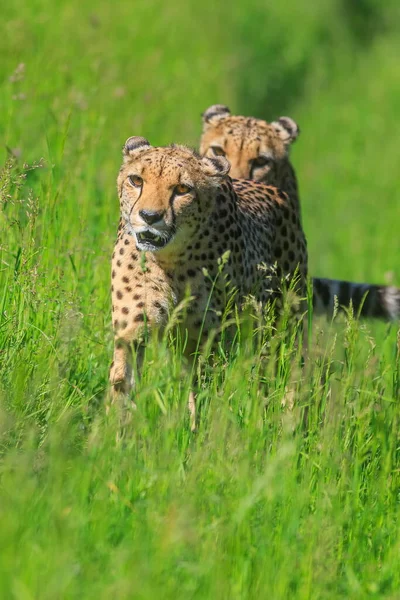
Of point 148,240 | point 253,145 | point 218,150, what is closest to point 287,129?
point 253,145

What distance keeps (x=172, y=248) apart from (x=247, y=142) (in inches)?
100

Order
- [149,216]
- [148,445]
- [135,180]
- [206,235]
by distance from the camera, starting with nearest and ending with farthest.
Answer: [148,445] → [149,216] → [135,180] → [206,235]

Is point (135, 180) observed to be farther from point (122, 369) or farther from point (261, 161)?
point (261, 161)

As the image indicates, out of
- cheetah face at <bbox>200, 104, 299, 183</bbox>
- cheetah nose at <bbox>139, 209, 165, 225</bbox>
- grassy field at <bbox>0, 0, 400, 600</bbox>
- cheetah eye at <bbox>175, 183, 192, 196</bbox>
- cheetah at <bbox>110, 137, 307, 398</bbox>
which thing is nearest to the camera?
grassy field at <bbox>0, 0, 400, 600</bbox>

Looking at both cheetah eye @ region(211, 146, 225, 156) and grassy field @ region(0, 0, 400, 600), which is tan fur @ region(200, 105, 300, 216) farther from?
grassy field @ region(0, 0, 400, 600)

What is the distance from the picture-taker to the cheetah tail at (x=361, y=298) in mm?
6297

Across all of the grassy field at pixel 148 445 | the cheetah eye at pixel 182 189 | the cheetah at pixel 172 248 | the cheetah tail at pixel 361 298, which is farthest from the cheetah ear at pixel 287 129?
the cheetah eye at pixel 182 189

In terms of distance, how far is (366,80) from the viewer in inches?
677

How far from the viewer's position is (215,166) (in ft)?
17.3

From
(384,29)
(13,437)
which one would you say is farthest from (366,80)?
(13,437)

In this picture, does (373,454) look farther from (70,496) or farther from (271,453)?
(70,496)

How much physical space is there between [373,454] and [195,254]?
121 cm

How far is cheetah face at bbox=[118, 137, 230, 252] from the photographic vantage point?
15.7 ft

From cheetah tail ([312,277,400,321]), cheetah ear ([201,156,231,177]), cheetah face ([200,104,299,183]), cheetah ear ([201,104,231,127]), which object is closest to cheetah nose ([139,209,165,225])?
cheetah ear ([201,156,231,177])
